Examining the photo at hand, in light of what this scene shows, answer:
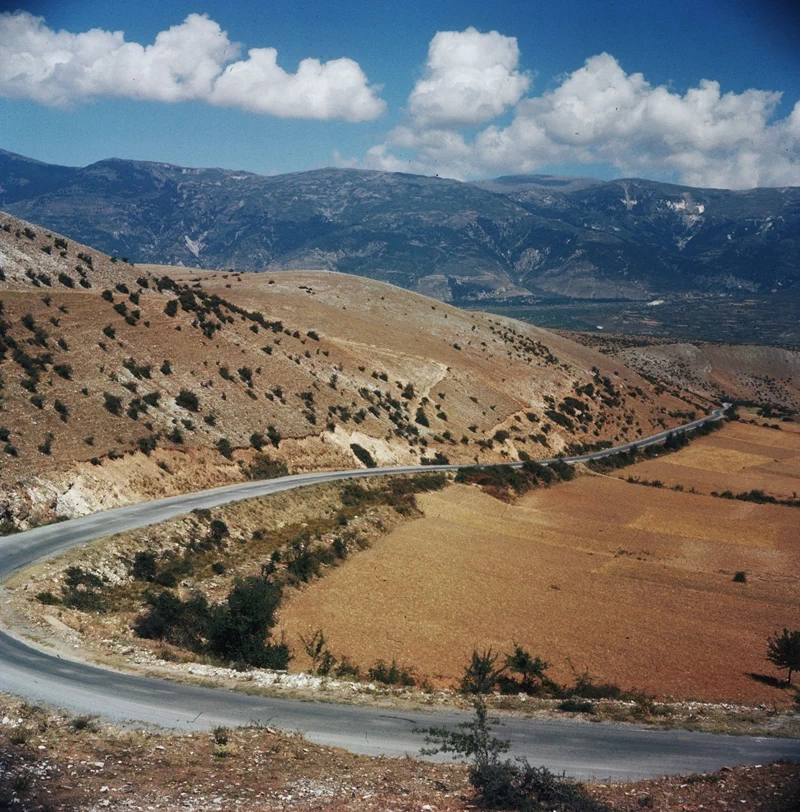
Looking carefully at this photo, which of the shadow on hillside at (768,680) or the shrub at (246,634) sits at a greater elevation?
the shrub at (246,634)

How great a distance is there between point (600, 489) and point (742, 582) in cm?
2368

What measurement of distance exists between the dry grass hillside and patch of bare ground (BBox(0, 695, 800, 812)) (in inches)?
5521

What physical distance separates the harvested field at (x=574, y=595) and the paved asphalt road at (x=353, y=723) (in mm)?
5824

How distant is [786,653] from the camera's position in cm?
2358

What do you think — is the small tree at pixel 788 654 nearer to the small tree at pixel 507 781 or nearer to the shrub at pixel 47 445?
the small tree at pixel 507 781

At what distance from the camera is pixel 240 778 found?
12219mm

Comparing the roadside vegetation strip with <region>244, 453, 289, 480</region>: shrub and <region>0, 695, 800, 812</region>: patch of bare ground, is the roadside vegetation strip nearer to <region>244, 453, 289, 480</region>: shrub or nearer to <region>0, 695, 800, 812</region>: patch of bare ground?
<region>244, 453, 289, 480</region>: shrub

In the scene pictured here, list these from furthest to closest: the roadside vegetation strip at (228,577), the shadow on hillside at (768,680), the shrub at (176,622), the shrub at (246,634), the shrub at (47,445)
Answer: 1. the shrub at (47,445)
2. the shadow on hillside at (768,680)
3. the shrub at (176,622)
4. the roadside vegetation strip at (228,577)
5. the shrub at (246,634)

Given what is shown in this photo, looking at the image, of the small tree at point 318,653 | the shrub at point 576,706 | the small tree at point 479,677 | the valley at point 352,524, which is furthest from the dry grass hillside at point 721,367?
the shrub at point 576,706

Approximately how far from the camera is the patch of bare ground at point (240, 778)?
436 inches

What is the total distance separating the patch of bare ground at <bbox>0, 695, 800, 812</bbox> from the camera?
1108cm

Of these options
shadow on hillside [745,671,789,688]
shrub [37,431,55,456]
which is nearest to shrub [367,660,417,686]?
shadow on hillside [745,671,789,688]

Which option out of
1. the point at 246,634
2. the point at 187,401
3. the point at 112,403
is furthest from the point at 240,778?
the point at 187,401

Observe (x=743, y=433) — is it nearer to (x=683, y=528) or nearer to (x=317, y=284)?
(x=683, y=528)
